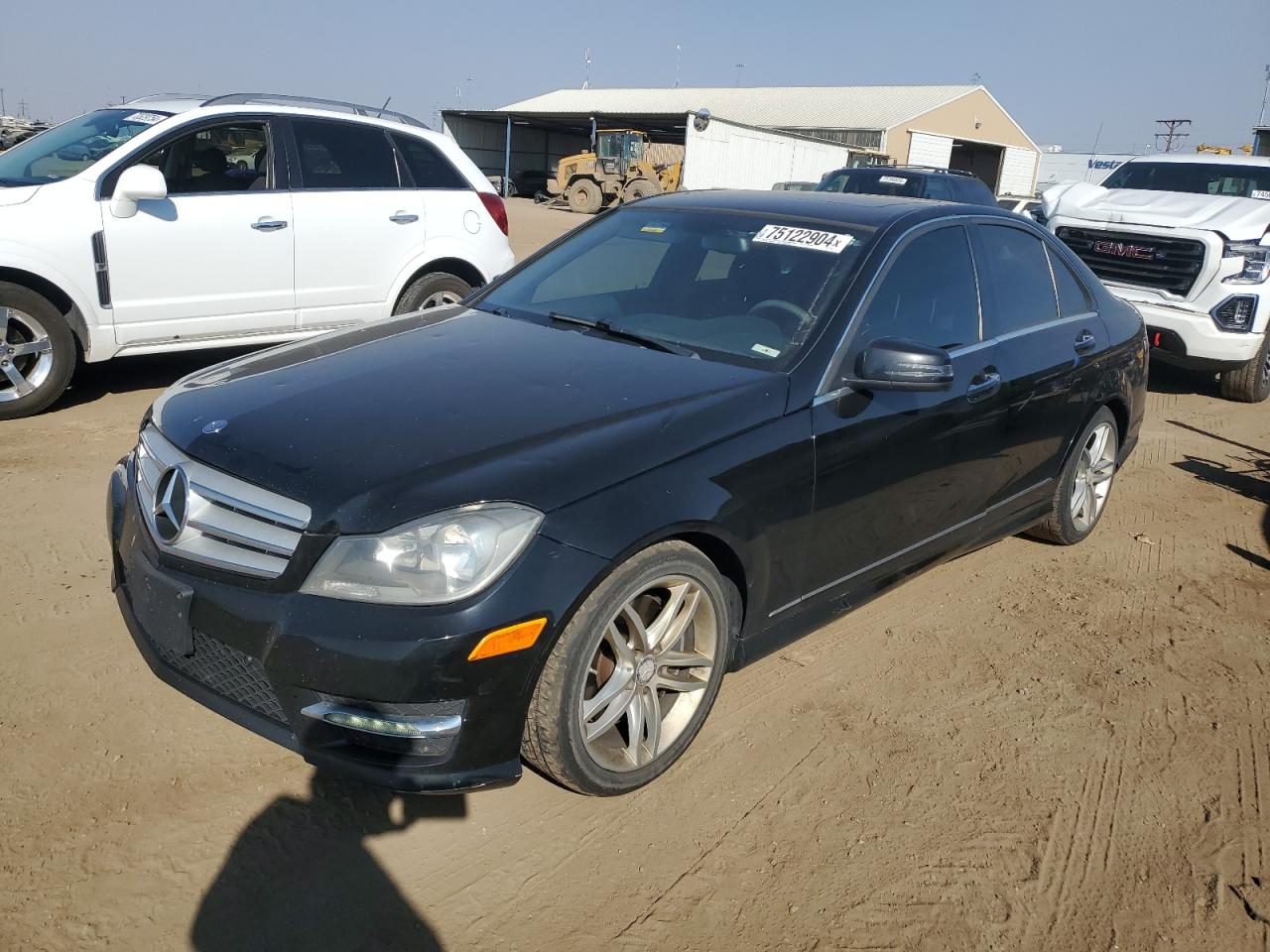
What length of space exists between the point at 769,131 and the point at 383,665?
3898cm

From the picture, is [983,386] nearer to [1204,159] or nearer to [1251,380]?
[1251,380]

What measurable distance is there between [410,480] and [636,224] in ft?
6.92

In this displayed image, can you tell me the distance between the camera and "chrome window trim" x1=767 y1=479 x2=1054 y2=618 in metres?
3.31

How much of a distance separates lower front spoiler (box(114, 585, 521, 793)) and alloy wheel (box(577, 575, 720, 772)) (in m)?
0.28

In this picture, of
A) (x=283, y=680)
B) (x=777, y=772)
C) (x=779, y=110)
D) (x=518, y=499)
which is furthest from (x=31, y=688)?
(x=779, y=110)

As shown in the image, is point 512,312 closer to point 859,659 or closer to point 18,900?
point 859,659

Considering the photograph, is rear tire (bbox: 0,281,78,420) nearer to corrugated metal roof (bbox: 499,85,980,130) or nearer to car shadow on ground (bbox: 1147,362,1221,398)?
car shadow on ground (bbox: 1147,362,1221,398)

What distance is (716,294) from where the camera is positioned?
3.65m

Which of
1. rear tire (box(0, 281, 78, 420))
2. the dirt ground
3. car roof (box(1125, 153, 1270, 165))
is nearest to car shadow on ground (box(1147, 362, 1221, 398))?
car roof (box(1125, 153, 1270, 165))

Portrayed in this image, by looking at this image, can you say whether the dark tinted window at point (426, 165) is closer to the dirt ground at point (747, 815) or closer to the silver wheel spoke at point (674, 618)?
the dirt ground at point (747, 815)

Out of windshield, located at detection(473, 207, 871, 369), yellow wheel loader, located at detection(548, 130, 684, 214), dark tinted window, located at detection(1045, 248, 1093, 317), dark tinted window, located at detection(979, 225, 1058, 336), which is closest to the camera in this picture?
windshield, located at detection(473, 207, 871, 369)

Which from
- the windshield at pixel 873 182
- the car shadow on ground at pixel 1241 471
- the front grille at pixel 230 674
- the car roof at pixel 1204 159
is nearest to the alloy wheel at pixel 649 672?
the front grille at pixel 230 674

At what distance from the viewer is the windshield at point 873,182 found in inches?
551

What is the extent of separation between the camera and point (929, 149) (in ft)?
167
